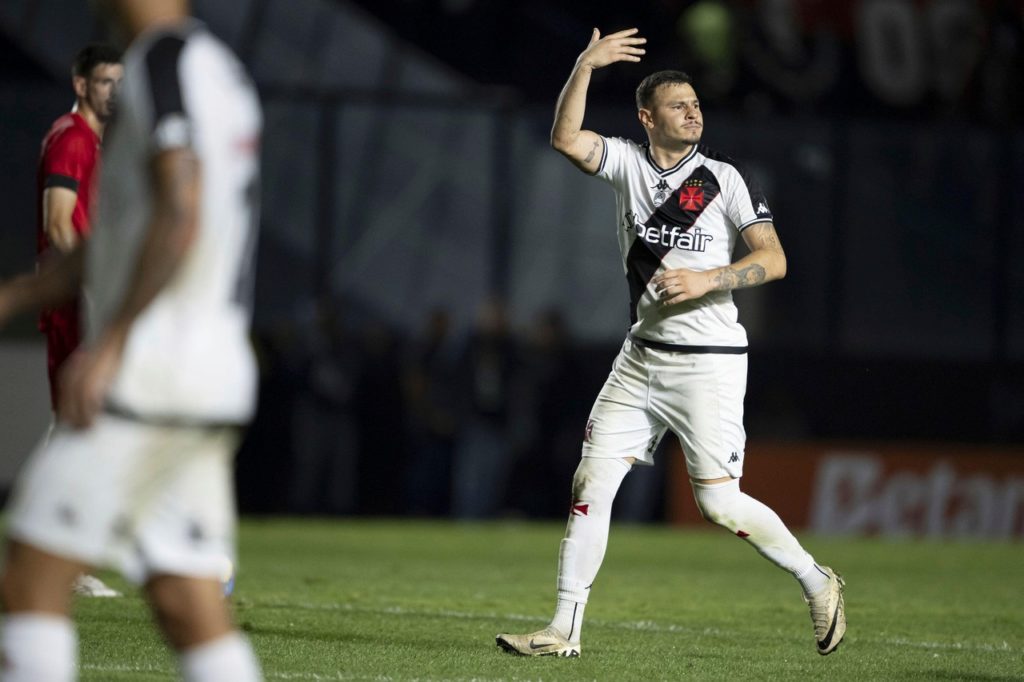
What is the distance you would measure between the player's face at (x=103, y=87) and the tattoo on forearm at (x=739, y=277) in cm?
293

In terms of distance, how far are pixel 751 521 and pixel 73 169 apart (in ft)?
11.1

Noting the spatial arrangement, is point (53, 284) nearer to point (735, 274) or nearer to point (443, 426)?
point (735, 274)

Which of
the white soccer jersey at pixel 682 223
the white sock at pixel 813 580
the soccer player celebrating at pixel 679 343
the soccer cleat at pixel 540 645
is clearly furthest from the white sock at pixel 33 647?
the white sock at pixel 813 580

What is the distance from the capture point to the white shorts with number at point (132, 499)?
3.48 m

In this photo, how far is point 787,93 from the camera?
20.7 m

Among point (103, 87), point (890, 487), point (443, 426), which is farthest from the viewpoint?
point (443, 426)

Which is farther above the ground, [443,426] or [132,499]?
[132,499]

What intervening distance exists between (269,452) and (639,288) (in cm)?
1056

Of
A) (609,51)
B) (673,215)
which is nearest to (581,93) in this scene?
(609,51)

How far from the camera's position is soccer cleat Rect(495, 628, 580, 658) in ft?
21.8

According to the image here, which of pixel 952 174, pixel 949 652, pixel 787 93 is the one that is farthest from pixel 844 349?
pixel 949 652

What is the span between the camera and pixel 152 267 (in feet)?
11.1

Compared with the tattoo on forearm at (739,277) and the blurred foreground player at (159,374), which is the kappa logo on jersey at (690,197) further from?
the blurred foreground player at (159,374)

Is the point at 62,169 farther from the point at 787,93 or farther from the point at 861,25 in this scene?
the point at 861,25
